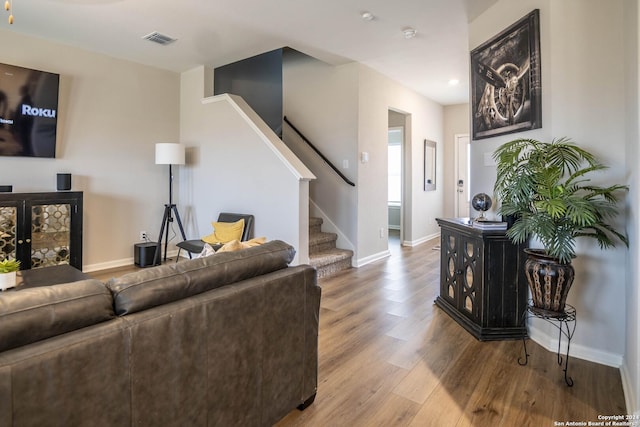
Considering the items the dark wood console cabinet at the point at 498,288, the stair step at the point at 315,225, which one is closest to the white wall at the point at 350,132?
the stair step at the point at 315,225

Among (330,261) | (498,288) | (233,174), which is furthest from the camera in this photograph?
(233,174)

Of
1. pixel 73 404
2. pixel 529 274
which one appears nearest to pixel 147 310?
pixel 73 404

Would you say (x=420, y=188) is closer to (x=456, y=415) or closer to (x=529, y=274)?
(x=529, y=274)

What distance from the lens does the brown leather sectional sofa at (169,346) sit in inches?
37.5

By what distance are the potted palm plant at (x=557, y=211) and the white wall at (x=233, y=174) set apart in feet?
7.23

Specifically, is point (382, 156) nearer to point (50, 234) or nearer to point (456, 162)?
point (456, 162)

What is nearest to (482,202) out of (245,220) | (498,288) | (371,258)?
(498,288)

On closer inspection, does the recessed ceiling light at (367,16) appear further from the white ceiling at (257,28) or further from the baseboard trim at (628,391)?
the baseboard trim at (628,391)

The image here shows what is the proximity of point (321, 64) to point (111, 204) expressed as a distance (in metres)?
3.40

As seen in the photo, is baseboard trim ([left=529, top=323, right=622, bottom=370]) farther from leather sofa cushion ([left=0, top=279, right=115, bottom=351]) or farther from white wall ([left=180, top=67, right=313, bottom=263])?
leather sofa cushion ([left=0, top=279, right=115, bottom=351])

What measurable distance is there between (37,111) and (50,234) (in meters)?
1.36

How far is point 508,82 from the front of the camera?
2875mm

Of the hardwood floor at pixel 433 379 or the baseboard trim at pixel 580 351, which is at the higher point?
the baseboard trim at pixel 580 351

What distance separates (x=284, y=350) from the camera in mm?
1655
